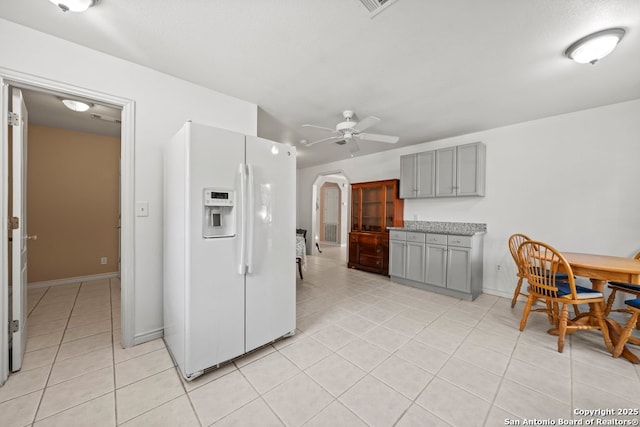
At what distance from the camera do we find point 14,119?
1.75m

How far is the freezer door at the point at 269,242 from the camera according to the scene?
6.36 feet

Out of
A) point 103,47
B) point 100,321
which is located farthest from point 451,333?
point 103,47

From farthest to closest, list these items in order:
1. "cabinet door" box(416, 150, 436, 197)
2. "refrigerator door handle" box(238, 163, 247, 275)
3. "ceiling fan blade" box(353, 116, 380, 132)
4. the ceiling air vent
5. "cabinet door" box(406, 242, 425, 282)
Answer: "cabinet door" box(416, 150, 436, 197), "cabinet door" box(406, 242, 425, 282), "ceiling fan blade" box(353, 116, 380, 132), "refrigerator door handle" box(238, 163, 247, 275), the ceiling air vent

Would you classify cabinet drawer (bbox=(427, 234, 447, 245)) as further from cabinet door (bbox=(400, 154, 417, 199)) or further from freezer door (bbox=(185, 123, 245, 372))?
freezer door (bbox=(185, 123, 245, 372))

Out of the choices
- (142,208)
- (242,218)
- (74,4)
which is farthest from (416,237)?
(74,4)

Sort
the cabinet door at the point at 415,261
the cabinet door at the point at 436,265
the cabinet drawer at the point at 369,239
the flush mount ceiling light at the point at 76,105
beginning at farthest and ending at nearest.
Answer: the cabinet drawer at the point at 369,239 < the cabinet door at the point at 415,261 < the cabinet door at the point at 436,265 < the flush mount ceiling light at the point at 76,105

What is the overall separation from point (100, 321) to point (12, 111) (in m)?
2.12

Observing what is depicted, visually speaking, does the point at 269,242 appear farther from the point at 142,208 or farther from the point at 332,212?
the point at 332,212

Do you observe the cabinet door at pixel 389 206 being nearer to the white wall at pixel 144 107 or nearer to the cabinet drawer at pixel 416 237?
the cabinet drawer at pixel 416 237

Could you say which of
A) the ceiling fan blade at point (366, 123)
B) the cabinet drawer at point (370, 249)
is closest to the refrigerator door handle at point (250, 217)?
the ceiling fan blade at point (366, 123)

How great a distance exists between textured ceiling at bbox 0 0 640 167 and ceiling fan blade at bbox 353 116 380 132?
0.28 metres

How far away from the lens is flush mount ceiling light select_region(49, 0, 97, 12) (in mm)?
1459

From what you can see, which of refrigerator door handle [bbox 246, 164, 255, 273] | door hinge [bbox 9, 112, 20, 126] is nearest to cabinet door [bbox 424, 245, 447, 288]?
refrigerator door handle [bbox 246, 164, 255, 273]

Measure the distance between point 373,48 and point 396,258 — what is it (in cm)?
328
